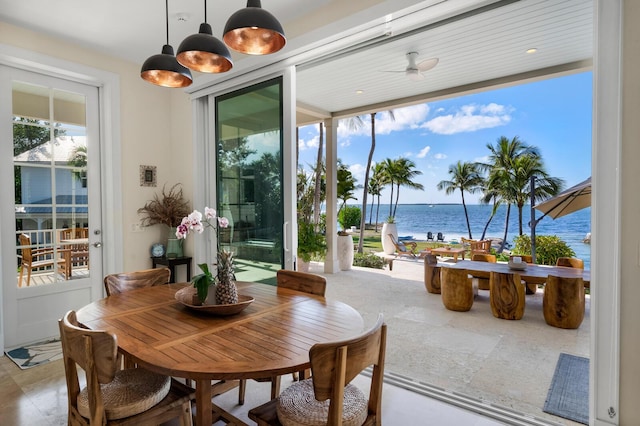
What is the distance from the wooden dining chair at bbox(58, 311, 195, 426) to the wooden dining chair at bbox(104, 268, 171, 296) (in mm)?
774

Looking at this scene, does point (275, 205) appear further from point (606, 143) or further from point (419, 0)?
point (606, 143)

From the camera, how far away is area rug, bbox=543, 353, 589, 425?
7.12 ft

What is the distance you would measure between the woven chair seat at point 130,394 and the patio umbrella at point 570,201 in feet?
15.4

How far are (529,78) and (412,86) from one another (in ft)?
4.93

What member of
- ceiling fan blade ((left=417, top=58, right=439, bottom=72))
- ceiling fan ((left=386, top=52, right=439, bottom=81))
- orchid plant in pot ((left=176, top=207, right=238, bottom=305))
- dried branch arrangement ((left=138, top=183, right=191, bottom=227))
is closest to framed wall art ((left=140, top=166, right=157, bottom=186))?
dried branch arrangement ((left=138, top=183, right=191, bottom=227))

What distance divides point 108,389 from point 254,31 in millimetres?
1801

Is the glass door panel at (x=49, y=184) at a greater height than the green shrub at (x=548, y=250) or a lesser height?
greater

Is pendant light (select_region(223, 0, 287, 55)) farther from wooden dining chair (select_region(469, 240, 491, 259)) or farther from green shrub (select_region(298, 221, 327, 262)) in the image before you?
wooden dining chair (select_region(469, 240, 491, 259))

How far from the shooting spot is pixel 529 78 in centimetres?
451

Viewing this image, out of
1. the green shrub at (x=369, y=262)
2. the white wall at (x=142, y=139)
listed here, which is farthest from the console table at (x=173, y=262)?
the green shrub at (x=369, y=262)

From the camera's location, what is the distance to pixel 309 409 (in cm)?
132

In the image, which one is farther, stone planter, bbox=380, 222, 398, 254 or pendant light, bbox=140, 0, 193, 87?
stone planter, bbox=380, 222, 398, 254

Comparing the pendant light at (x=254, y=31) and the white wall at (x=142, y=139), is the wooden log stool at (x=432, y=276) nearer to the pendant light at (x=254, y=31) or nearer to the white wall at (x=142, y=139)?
the white wall at (x=142, y=139)

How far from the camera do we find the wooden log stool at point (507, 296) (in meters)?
4.05
